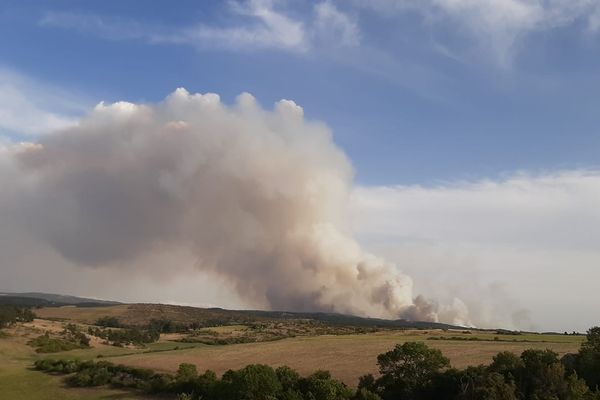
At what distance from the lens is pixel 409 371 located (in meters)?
49.3

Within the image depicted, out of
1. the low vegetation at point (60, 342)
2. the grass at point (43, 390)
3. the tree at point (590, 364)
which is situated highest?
the tree at point (590, 364)

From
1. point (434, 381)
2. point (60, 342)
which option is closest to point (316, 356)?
point (434, 381)

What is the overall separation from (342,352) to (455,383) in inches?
1841

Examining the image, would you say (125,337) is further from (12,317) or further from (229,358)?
(229,358)

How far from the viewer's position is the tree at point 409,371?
4756 centimetres

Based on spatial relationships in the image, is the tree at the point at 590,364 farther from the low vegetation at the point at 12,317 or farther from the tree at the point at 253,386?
the low vegetation at the point at 12,317

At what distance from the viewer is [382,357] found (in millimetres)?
51438

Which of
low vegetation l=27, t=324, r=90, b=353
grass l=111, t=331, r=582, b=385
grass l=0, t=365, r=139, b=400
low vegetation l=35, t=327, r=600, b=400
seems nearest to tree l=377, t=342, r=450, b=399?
low vegetation l=35, t=327, r=600, b=400

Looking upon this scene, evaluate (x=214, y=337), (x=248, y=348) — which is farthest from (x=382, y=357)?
(x=214, y=337)

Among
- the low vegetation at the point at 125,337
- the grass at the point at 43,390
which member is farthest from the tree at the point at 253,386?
the low vegetation at the point at 125,337

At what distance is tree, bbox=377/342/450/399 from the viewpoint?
156ft

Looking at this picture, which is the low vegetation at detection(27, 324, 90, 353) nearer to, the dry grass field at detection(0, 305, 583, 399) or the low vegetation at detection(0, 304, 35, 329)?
the dry grass field at detection(0, 305, 583, 399)

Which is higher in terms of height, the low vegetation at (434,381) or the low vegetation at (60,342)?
the low vegetation at (434,381)

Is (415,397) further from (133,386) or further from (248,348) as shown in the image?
(248,348)
